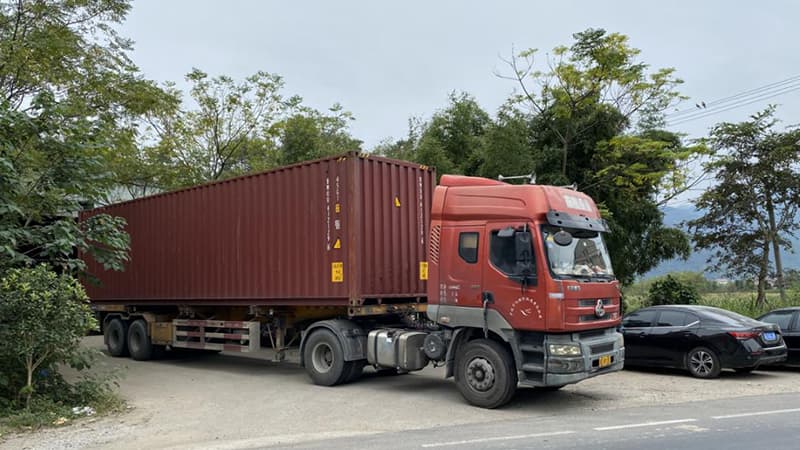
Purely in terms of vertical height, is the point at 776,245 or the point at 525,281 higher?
the point at 776,245

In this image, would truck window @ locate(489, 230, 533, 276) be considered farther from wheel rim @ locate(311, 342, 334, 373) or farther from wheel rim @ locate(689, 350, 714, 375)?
wheel rim @ locate(689, 350, 714, 375)

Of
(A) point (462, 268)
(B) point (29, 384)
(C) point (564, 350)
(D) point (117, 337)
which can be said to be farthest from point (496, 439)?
(D) point (117, 337)

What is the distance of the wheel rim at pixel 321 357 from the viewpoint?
35.7 feet

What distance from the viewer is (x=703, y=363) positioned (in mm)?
11125

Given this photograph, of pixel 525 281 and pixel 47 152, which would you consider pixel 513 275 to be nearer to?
pixel 525 281

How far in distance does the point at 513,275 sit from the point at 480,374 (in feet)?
4.67

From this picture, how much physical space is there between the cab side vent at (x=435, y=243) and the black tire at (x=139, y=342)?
840cm

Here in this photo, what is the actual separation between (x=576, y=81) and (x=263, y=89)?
1248 centimetres

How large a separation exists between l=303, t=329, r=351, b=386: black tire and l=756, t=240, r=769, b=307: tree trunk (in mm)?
13176

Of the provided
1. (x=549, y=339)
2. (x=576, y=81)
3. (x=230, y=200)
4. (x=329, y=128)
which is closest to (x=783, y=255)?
(x=576, y=81)

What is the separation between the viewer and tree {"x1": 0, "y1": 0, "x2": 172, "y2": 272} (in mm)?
9719

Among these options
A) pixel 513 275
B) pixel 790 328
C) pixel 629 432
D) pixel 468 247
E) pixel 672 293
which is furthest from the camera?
pixel 672 293

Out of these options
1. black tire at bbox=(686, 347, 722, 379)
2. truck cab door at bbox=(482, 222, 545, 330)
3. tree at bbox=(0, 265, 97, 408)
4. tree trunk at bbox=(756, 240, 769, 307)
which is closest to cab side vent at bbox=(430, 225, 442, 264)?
truck cab door at bbox=(482, 222, 545, 330)

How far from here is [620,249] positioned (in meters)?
19.4
